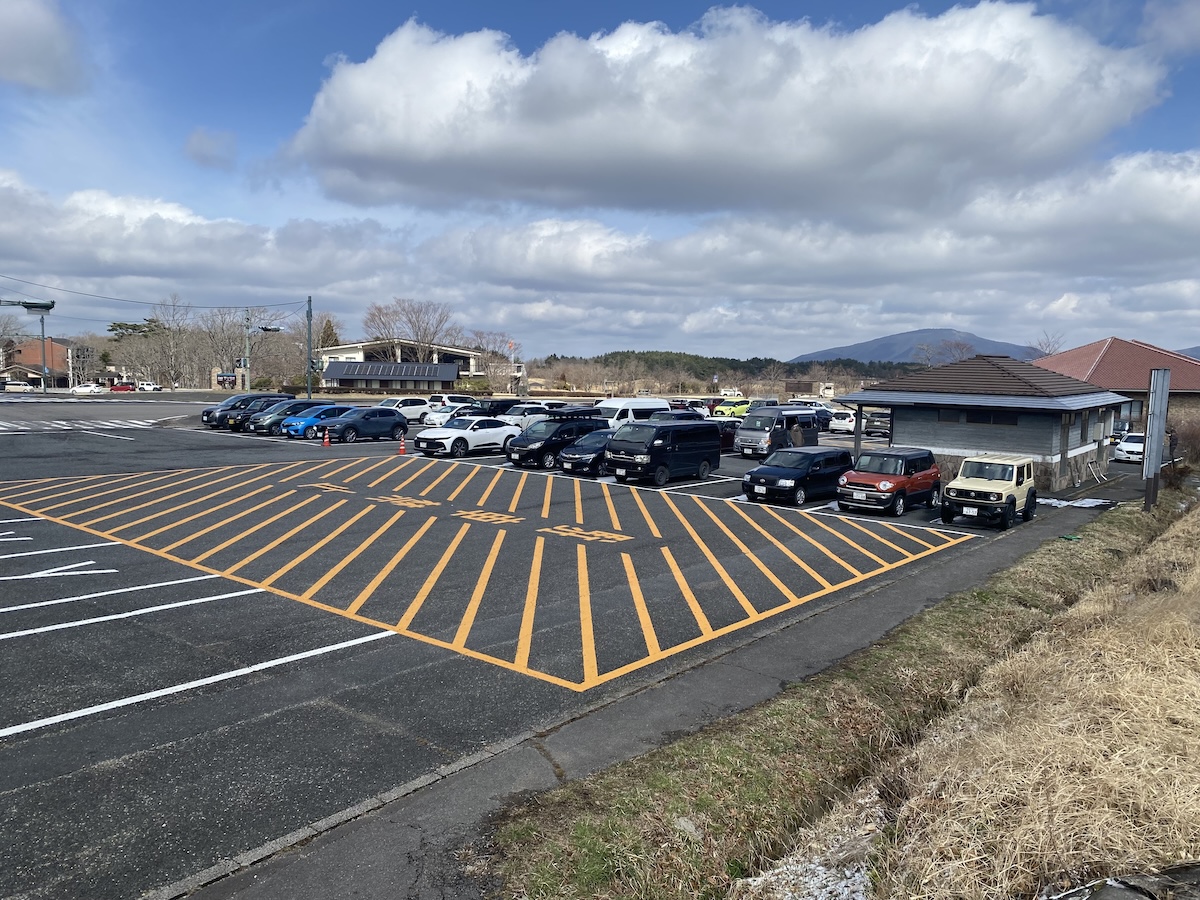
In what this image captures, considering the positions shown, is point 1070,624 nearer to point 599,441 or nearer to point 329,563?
point 329,563

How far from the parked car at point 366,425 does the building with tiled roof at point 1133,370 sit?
3464 centimetres

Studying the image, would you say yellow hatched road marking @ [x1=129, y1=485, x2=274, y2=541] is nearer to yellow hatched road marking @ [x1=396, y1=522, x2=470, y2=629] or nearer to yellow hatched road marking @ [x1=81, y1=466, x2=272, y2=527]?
yellow hatched road marking @ [x1=81, y1=466, x2=272, y2=527]

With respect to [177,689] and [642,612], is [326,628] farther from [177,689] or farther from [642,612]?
[642,612]

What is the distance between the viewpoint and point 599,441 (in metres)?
27.0

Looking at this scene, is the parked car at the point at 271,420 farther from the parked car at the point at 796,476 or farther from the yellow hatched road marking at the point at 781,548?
the yellow hatched road marking at the point at 781,548

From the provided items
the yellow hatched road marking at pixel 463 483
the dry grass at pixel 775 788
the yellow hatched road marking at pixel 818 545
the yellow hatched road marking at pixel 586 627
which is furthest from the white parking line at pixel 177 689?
the yellow hatched road marking at pixel 463 483

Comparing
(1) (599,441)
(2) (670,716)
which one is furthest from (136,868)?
(1) (599,441)

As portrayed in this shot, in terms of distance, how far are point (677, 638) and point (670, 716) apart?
2514 mm

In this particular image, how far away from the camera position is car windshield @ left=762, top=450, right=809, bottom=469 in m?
22.1

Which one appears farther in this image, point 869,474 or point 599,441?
point 599,441

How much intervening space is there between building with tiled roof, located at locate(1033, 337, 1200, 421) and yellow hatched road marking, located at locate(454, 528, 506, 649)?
38.2 meters

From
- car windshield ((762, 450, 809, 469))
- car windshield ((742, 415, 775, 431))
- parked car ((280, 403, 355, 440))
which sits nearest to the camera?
car windshield ((762, 450, 809, 469))

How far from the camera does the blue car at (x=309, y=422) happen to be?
3781cm

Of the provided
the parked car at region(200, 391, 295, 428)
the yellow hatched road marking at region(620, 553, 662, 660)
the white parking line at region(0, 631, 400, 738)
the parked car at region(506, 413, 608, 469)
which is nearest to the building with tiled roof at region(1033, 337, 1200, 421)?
the parked car at region(506, 413, 608, 469)
